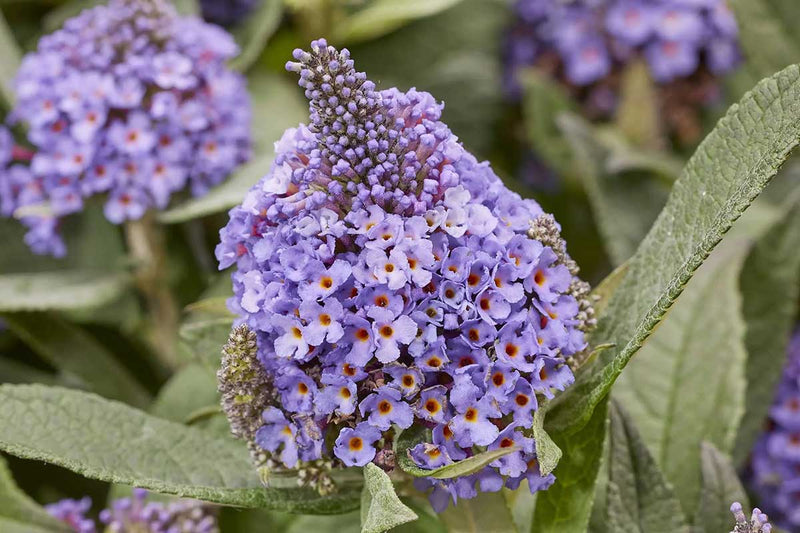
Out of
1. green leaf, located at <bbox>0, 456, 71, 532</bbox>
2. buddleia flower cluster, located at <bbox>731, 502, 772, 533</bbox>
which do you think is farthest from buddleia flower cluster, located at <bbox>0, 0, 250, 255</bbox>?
buddleia flower cluster, located at <bbox>731, 502, 772, 533</bbox>

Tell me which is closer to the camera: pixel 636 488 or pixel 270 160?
pixel 636 488

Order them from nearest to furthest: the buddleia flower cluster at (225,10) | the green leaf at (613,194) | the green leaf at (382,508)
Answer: the green leaf at (382,508), the green leaf at (613,194), the buddleia flower cluster at (225,10)

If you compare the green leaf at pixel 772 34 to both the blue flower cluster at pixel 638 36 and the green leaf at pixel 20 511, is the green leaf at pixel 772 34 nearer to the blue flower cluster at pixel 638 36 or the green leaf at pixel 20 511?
the blue flower cluster at pixel 638 36

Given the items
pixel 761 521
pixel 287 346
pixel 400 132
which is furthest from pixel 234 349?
pixel 761 521

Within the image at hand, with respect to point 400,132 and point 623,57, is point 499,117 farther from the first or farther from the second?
point 400,132

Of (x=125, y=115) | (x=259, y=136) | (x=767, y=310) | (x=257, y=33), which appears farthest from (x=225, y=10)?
(x=767, y=310)

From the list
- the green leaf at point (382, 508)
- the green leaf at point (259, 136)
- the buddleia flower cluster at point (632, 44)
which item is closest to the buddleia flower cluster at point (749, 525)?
the green leaf at point (382, 508)

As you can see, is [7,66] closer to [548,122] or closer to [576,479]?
[548,122]
